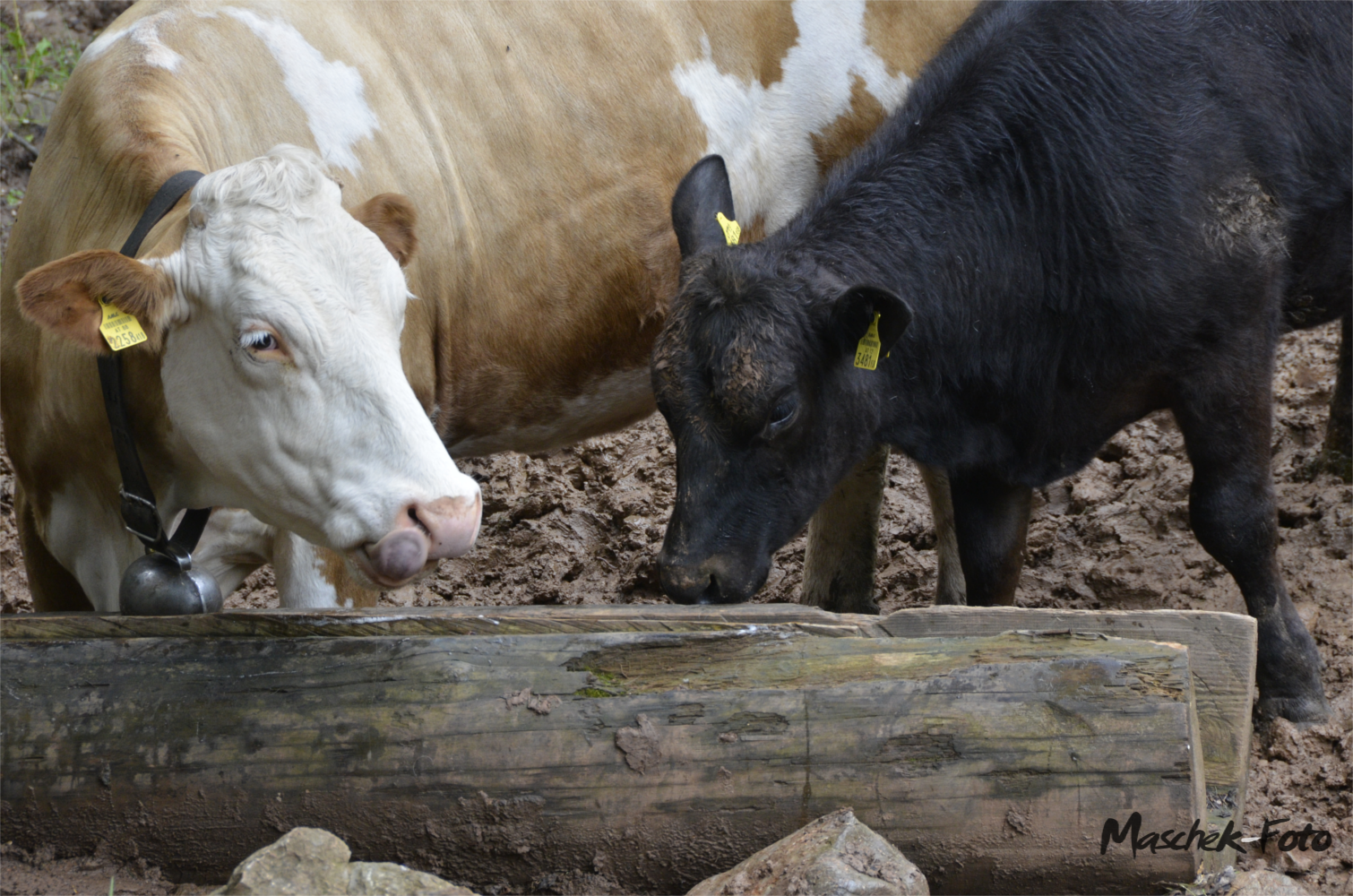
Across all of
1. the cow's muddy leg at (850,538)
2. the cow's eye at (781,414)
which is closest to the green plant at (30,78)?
the cow's muddy leg at (850,538)

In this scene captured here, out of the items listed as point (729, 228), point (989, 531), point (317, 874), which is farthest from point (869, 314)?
point (317, 874)

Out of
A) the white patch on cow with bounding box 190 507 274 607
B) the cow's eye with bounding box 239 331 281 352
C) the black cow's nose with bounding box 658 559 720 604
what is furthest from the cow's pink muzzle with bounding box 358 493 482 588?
the white patch on cow with bounding box 190 507 274 607

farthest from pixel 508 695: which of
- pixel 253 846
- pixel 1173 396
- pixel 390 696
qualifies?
pixel 1173 396

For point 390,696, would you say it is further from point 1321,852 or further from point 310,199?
point 1321,852

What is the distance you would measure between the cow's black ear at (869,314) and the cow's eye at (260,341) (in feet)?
4.51

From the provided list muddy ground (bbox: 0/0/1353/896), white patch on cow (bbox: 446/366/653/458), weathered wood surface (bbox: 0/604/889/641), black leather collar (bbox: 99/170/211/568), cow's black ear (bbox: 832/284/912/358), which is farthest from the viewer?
muddy ground (bbox: 0/0/1353/896)

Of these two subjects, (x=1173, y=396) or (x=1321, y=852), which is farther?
(x=1173, y=396)

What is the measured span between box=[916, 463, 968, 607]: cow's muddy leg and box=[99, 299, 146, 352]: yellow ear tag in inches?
112

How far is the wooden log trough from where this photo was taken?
2088mm

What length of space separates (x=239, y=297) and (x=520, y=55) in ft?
5.42

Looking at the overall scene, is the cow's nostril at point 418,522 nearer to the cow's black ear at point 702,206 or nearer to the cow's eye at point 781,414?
the cow's eye at point 781,414

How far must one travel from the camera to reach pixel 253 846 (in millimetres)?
2201

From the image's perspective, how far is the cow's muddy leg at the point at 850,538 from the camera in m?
4.48

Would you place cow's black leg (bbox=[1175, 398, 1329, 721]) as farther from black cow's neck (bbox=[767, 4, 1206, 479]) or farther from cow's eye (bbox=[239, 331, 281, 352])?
cow's eye (bbox=[239, 331, 281, 352])
